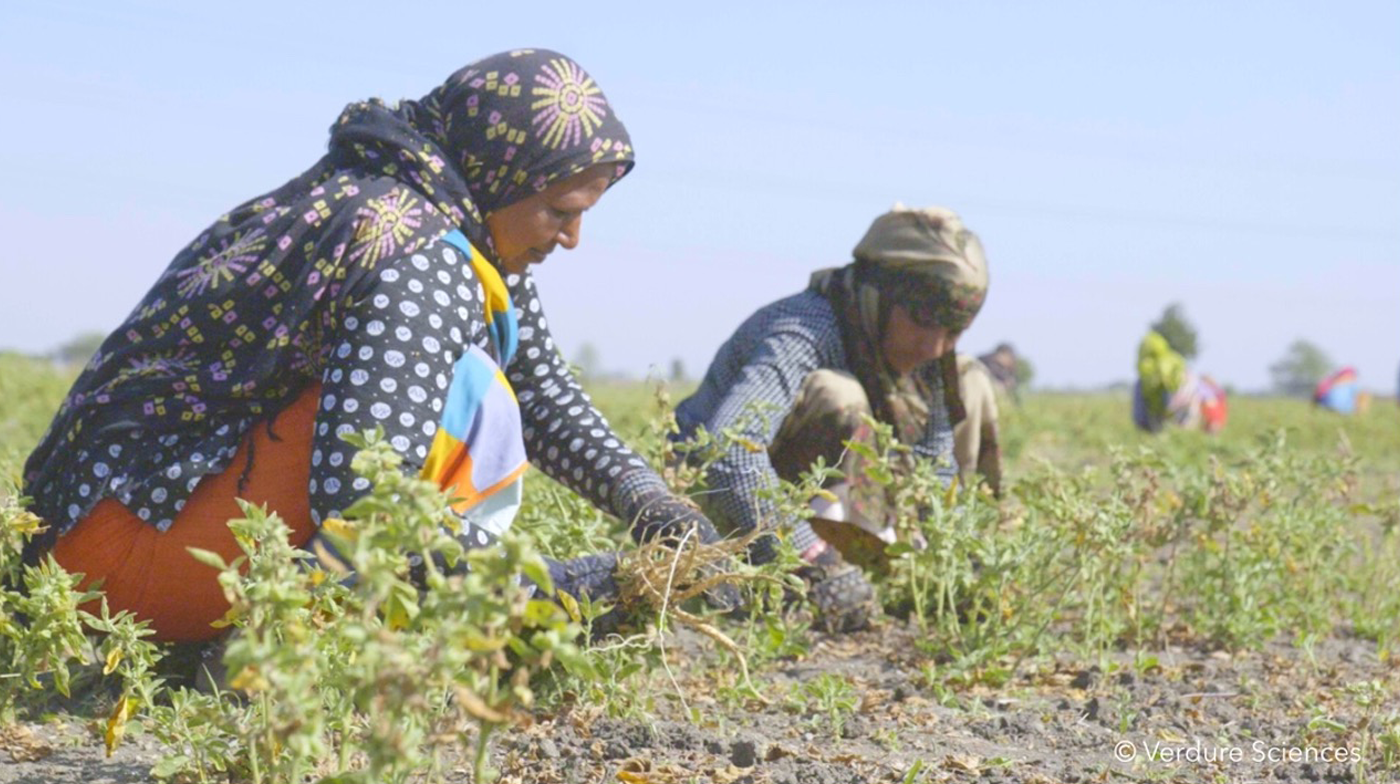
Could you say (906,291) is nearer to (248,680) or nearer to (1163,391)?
→ (248,680)

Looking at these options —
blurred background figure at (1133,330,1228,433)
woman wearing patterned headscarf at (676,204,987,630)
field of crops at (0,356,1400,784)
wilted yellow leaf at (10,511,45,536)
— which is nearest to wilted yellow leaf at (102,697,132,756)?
field of crops at (0,356,1400,784)

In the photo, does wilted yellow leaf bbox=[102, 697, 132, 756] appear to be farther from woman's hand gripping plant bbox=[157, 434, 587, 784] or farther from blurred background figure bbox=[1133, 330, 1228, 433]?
blurred background figure bbox=[1133, 330, 1228, 433]

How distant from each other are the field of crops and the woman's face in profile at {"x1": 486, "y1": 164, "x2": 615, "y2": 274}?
0.53 meters

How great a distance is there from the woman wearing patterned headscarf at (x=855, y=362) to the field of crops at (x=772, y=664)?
9.2 inches

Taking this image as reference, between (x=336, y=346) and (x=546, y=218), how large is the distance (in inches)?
21.6

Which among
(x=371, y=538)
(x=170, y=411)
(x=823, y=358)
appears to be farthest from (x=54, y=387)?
(x=371, y=538)

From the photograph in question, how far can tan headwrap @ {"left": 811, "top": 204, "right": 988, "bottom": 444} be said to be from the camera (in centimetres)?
408

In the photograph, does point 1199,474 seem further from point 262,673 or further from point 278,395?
point 262,673

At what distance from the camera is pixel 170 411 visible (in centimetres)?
273

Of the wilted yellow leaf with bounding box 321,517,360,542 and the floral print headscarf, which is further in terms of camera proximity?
the floral print headscarf

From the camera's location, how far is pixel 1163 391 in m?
15.9

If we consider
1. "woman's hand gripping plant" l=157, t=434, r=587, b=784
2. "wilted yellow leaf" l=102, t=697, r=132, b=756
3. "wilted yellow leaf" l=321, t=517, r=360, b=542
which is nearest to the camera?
"woman's hand gripping plant" l=157, t=434, r=587, b=784

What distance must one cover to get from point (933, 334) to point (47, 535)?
2204 millimetres

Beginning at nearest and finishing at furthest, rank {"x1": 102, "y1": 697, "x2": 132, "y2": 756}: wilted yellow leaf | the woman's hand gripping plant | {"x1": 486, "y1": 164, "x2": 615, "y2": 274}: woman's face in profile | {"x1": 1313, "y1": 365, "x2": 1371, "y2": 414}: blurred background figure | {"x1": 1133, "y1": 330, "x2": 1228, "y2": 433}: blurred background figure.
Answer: the woman's hand gripping plant, {"x1": 102, "y1": 697, "x2": 132, "y2": 756}: wilted yellow leaf, {"x1": 486, "y1": 164, "x2": 615, "y2": 274}: woman's face in profile, {"x1": 1133, "y1": 330, "x2": 1228, "y2": 433}: blurred background figure, {"x1": 1313, "y1": 365, "x2": 1371, "y2": 414}: blurred background figure
